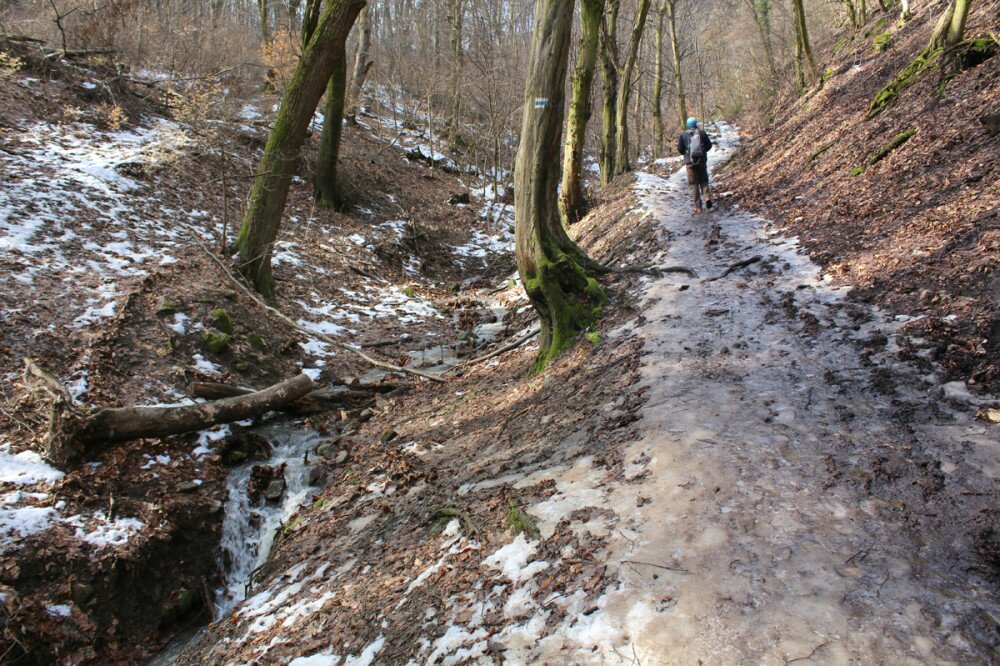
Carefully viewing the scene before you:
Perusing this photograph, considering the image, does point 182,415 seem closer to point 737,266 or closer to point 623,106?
point 737,266

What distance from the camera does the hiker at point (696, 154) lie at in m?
11.0

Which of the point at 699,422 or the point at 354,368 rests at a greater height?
the point at 354,368

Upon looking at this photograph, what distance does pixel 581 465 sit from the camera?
4348 millimetres

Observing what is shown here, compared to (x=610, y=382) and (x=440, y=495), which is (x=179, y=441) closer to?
(x=440, y=495)

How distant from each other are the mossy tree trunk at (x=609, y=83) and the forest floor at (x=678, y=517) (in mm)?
11557

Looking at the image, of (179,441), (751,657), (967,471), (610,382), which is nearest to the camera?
(751,657)

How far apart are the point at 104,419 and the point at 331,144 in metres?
11.9

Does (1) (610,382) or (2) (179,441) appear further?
(2) (179,441)

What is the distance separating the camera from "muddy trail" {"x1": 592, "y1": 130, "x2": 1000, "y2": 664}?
2441 mm

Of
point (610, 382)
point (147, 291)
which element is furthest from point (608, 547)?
point (147, 291)

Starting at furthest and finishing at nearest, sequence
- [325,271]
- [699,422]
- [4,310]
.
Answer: [325,271], [4,310], [699,422]

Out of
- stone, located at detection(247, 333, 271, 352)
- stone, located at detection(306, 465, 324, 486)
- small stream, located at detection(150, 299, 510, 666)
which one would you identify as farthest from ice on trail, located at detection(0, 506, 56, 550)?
stone, located at detection(247, 333, 271, 352)

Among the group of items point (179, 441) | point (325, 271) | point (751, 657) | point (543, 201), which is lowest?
point (751, 657)

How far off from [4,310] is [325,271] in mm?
6310
